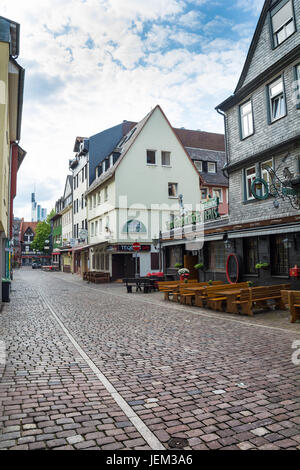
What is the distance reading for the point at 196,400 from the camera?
451cm

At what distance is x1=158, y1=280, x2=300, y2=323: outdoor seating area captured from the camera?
10.4 meters

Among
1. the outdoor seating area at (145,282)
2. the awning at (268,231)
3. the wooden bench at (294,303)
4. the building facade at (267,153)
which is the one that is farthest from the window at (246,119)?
the outdoor seating area at (145,282)

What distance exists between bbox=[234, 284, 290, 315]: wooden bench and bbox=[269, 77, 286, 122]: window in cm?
686

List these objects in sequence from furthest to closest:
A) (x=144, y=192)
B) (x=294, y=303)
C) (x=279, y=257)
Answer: (x=144, y=192)
(x=279, y=257)
(x=294, y=303)

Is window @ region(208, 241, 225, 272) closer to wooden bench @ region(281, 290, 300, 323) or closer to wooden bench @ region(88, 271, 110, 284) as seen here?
wooden bench @ region(281, 290, 300, 323)

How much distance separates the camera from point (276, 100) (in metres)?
15.0

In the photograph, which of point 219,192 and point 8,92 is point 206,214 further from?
point 219,192

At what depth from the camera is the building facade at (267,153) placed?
44.4ft

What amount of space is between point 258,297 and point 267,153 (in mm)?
6365

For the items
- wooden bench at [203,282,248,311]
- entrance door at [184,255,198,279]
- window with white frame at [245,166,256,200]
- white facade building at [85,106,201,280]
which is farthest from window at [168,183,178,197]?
wooden bench at [203,282,248,311]

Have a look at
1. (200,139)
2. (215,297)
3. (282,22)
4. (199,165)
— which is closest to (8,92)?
(215,297)

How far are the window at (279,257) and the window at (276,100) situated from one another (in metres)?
4.82

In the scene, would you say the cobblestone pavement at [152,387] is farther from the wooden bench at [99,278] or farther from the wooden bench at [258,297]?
the wooden bench at [99,278]
